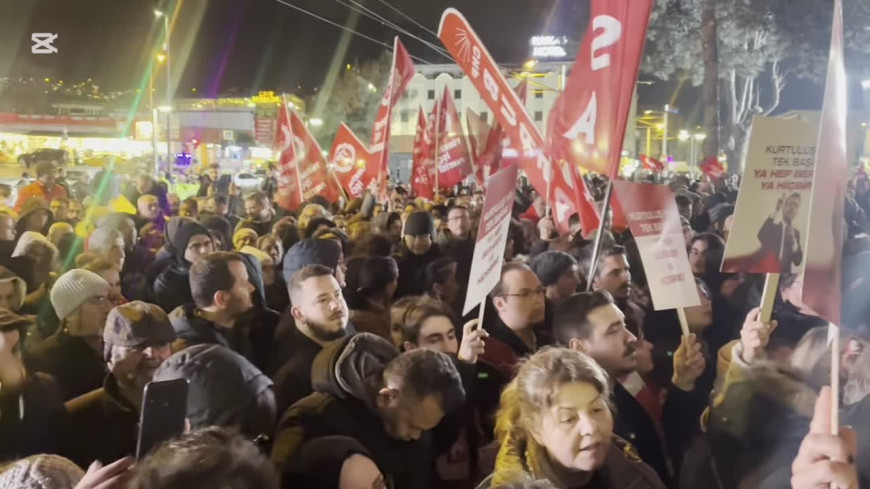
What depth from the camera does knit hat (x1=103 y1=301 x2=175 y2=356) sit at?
3.30m

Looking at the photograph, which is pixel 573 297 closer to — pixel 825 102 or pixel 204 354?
pixel 825 102

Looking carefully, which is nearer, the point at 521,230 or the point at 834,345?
the point at 834,345

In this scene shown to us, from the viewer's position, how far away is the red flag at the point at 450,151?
12.2 metres

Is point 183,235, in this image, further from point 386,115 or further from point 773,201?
point 386,115

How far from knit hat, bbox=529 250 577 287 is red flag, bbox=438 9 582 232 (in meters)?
2.24

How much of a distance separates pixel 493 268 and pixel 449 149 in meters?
8.52

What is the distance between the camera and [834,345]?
8.44 ft

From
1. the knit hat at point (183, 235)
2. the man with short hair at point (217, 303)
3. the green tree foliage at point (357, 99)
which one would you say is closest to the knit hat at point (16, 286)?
the man with short hair at point (217, 303)

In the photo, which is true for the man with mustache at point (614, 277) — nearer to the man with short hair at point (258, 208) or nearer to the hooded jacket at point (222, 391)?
Result: the hooded jacket at point (222, 391)

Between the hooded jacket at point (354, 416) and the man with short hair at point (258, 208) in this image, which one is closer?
the hooded jacket at point (354, 416)

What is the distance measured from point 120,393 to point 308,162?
25.6ft

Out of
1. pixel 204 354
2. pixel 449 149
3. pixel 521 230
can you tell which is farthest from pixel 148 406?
pixel 449 149

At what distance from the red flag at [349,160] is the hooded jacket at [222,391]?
883 centimetres

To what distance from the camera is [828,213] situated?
274 cm
